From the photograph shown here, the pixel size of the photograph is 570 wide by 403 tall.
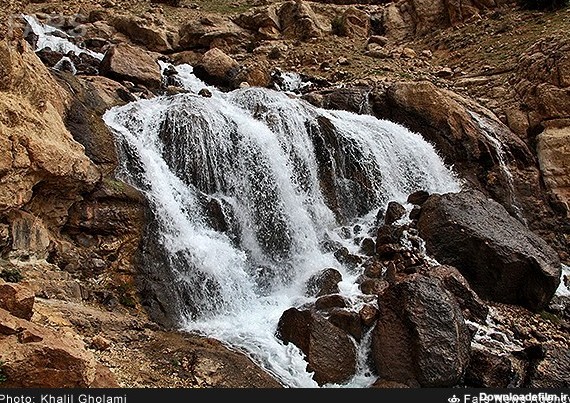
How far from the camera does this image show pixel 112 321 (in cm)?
735

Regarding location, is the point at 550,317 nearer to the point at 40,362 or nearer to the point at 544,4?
the point at 40,362

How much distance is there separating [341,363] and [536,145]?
38.9 feet

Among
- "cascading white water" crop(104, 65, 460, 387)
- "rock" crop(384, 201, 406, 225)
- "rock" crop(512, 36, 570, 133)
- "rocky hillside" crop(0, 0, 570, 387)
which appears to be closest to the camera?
"rocky hillside" crop(0, 0, 570, 387)

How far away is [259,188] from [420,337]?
5.53 m

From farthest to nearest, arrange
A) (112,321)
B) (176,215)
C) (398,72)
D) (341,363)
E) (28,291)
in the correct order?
(398,72)
(176,215)
(341,363)
(112,321)
(28,291)

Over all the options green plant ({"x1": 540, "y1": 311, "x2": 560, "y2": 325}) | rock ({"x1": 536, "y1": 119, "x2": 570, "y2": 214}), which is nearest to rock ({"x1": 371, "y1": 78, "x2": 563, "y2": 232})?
rock ({"x1": 536, "y1": 119, "x2": 570, "y2": 214})

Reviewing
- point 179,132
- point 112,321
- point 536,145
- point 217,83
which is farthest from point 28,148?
point 536,145

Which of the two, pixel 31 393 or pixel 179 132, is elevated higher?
pixel 179 132

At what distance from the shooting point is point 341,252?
11406 millimetres

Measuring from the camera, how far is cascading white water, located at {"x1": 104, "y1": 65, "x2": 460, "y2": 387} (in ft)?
31.0

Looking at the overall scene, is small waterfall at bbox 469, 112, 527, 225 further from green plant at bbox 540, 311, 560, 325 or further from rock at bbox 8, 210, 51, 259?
rock at bbox 8, 210, 51, 259

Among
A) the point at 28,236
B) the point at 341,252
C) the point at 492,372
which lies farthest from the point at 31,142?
the point at 492,372

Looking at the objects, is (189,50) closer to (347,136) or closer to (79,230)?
(347,136)

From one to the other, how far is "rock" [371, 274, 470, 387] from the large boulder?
297cm
